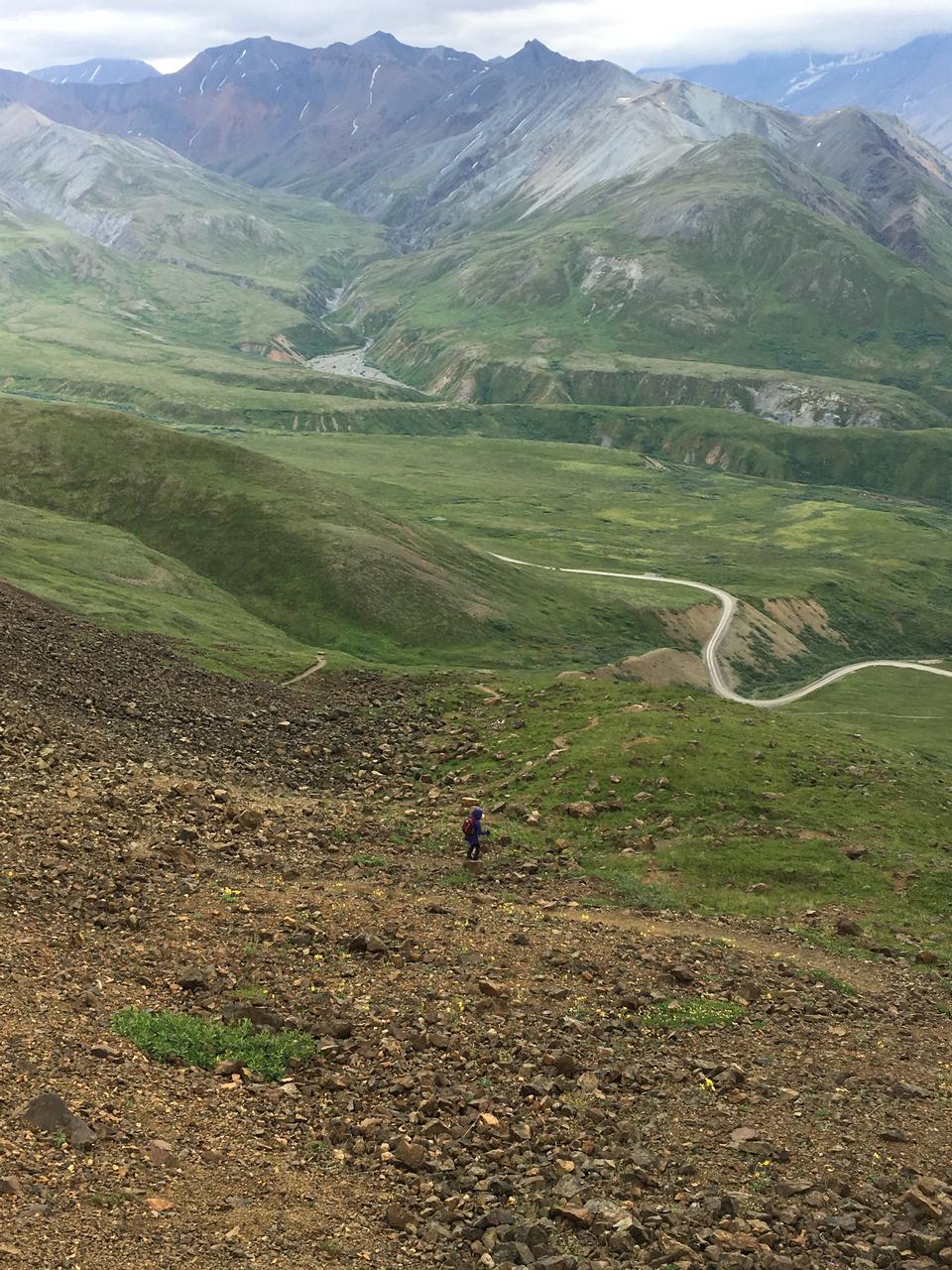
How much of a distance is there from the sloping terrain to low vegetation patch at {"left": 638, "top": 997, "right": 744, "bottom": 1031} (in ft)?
0.49

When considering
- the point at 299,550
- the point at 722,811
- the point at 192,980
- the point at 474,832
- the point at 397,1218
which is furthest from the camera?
the point at 299,550

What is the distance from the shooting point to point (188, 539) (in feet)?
497

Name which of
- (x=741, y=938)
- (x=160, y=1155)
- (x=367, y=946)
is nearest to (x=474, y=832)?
(x=741, y=938)

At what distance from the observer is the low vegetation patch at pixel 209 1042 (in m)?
30.1

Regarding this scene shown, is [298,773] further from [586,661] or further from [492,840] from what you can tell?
[586,661]

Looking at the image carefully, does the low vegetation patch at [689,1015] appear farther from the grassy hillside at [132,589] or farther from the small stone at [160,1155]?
the grassy hillside at [132,589]

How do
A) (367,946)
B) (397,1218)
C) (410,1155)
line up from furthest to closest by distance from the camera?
1. (367,946)
2. (410,1155)
3. (397,1218)

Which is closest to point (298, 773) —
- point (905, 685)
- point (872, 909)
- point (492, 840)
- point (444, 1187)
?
point (492, 840)

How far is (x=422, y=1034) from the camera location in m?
32.8

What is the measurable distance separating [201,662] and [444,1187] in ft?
196

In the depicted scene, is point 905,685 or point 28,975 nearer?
point 28,975

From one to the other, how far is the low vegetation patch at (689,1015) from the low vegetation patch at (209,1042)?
1095 centimetres

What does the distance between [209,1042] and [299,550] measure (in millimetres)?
123860

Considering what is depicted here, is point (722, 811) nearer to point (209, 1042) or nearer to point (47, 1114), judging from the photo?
point (209, 1042)
